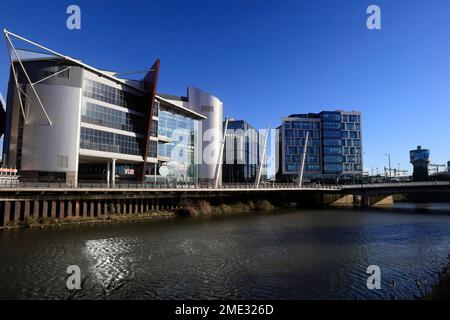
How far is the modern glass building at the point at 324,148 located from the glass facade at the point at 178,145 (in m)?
68.3

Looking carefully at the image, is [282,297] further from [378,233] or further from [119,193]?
[119,193]

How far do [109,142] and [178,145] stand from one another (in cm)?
2593

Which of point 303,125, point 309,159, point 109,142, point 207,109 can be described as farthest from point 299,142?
point 109,142

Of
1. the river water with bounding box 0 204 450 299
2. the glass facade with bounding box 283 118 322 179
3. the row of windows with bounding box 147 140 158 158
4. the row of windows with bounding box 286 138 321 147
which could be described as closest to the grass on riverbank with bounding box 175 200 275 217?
the row of windows with bounding box 147 140 158 158

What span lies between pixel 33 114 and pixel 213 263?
5056 cm

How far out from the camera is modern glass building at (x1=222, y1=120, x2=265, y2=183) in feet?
440

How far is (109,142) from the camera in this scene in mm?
66062

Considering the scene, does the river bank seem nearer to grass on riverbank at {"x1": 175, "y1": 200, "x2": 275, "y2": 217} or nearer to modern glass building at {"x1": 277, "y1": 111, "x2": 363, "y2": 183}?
grass on riverbank at {"x1": 175, "y1": 200, "x2": 275, "y2": 217}

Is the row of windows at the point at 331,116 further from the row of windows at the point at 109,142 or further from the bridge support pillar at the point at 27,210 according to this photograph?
the bridge support pillar at the point at 27,210

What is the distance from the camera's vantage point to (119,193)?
54.4 m

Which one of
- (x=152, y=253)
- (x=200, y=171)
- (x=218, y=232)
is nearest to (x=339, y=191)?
(x=200, y=171)

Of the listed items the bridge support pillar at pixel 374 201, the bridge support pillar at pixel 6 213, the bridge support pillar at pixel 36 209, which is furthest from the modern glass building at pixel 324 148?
the bridge support pillar at pixel 6 213

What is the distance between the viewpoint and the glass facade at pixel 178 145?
8488 cm

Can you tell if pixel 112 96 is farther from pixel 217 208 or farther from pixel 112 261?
pixel 112 261
